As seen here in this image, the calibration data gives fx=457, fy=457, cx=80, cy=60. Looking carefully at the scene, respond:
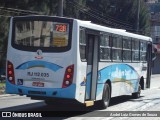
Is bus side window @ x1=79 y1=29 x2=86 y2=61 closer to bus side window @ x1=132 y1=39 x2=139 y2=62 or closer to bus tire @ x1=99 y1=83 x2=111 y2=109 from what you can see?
bus tire @ x1=99 y1=83 x2=111 y2=109

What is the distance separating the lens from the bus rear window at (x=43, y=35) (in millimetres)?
13766

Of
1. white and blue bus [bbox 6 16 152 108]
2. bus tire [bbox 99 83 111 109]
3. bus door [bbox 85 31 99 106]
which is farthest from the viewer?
bus tire [bbox 99 83 111 109]

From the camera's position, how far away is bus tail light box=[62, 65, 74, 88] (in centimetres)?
1343

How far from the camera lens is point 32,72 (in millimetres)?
13766

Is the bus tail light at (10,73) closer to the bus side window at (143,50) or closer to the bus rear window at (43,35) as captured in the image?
the bus rear window at (43,35)

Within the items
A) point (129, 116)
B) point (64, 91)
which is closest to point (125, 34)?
point (129, 116)

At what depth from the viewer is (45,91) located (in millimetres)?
Answer: 13570

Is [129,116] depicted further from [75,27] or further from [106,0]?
[106,0]

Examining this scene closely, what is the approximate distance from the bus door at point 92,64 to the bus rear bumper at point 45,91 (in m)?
1.37

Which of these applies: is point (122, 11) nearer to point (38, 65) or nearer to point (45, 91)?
point (38, 65)

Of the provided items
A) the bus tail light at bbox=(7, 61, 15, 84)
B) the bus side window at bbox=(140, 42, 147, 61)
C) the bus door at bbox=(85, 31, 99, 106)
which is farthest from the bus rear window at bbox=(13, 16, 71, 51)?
the bus side window at bbox=(140, 42, 147, 61)

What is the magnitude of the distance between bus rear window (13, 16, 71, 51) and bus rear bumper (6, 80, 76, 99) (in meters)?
1.21

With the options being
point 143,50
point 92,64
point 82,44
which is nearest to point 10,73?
point 82,44

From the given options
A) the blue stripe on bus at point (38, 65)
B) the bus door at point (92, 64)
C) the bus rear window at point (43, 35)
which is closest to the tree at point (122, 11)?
the bus door at point (92, 64)
